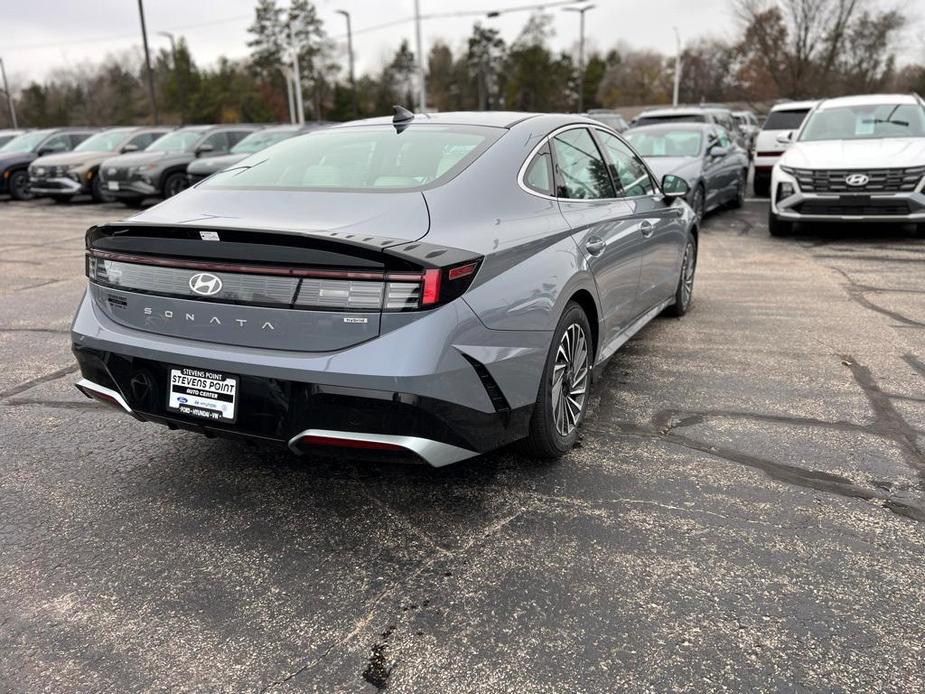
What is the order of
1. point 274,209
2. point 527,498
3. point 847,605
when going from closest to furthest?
point 847,605 < point 274,209 < point 527,498

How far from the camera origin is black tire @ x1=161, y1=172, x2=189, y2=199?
1442 centimetres

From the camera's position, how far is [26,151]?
60.2 feet

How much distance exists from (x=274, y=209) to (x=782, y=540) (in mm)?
2361

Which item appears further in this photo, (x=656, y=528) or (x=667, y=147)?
(x=667, y=147)

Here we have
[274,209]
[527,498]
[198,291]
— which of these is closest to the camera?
[198,291]

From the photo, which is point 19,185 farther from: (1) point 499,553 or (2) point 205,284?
(1) point 499,553

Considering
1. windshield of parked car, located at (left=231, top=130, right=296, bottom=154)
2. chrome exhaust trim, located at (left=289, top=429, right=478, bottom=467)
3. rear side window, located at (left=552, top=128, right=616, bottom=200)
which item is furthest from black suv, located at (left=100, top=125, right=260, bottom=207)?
chrome exhaust trim, located at (left=289, top=429, right=478, bottom=467)

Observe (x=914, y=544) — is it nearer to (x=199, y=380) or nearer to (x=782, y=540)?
(x=782, y=540)

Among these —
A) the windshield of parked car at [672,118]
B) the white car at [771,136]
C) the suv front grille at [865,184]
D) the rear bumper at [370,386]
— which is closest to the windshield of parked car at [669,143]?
the suv front grille at [865,184]

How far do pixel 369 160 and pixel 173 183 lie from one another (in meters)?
12.6

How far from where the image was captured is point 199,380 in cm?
273

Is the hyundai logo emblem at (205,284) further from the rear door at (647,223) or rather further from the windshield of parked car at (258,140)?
the windshield of parked car at (258,140)

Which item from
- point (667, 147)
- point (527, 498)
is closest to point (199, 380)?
point (527, 498)

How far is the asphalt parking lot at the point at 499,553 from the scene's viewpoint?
7.08 feet
